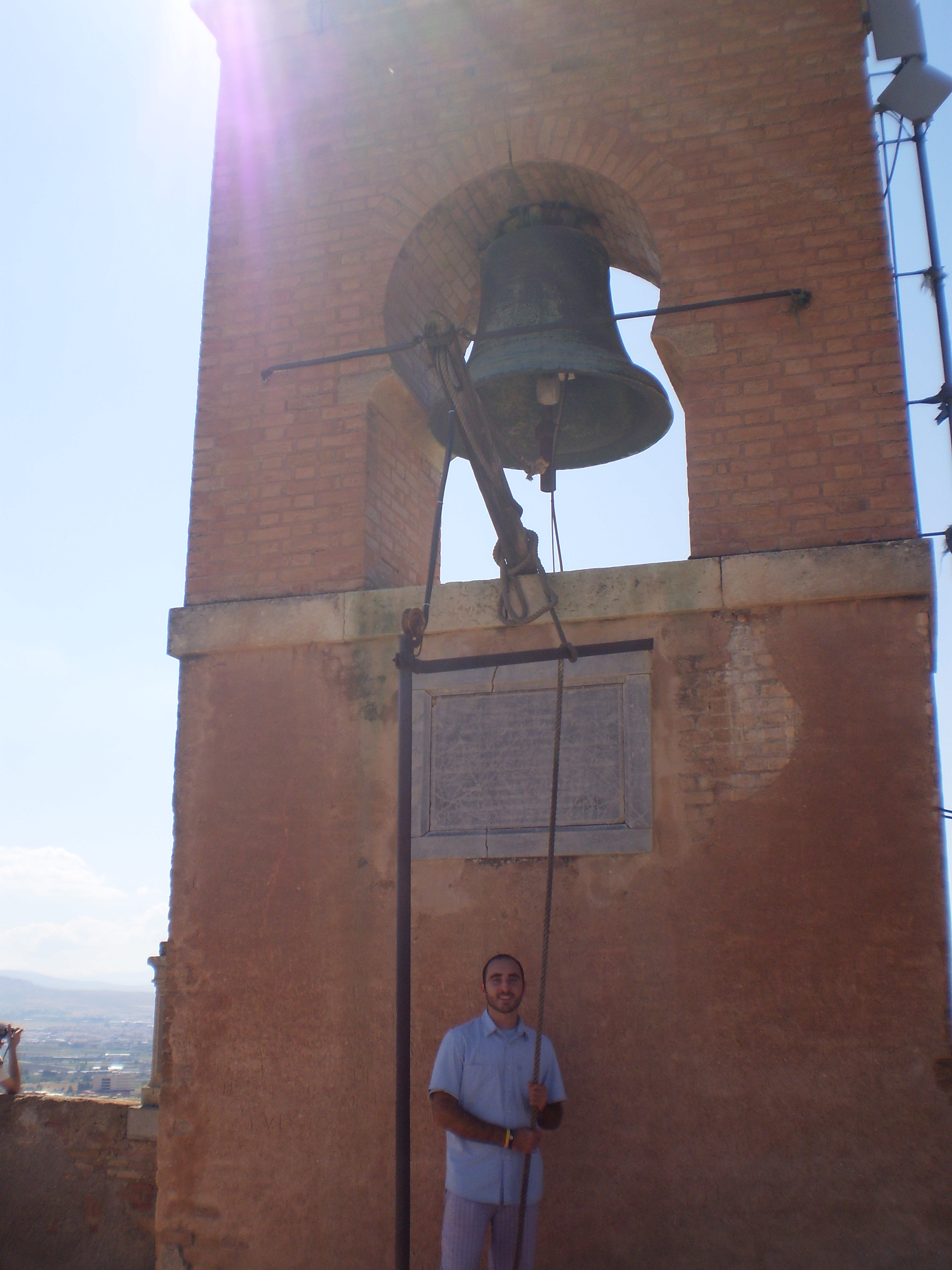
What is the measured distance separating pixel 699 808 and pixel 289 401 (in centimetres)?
277

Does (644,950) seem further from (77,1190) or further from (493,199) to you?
(493,199)

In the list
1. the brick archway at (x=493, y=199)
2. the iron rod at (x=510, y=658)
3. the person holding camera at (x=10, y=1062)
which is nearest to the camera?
the iron rod at (x=510, y=658)

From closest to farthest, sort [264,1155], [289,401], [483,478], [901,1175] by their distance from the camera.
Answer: [901,1175] < [483,478] < [264,1155] < [289,401]

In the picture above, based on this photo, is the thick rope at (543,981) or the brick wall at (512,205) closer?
the thick rope at (543,981)

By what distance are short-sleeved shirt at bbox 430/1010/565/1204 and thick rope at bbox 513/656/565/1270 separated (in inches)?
1.8

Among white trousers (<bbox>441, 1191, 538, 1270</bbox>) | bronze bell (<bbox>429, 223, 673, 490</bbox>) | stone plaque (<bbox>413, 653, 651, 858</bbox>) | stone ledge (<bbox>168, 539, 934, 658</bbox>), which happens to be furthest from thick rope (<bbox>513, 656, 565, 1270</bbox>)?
bronze bell (<bbox>429, 223, 673, 490</bbox>)

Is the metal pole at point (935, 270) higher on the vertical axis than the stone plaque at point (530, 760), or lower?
higher

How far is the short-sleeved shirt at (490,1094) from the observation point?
12.7 feet

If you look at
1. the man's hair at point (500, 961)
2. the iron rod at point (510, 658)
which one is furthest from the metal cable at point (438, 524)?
the man's hair at point (500, 961)

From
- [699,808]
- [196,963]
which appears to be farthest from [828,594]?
[196,963]

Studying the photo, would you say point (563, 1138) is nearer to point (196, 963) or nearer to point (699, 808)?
point (699, 808)

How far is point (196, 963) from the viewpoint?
5.02 metres

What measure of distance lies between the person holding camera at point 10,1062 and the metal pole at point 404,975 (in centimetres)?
352

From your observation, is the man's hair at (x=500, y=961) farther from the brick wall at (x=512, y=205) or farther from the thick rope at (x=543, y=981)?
the brick wall at (x=512, y=205)
